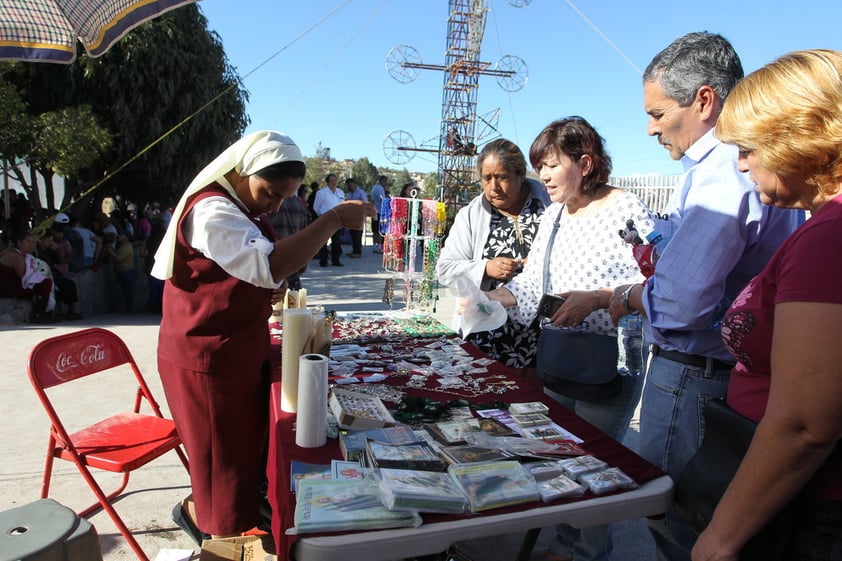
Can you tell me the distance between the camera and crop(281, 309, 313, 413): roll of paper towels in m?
1.58

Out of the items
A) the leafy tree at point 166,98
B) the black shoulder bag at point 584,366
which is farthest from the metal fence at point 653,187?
the black shoulder bag at point 584,366

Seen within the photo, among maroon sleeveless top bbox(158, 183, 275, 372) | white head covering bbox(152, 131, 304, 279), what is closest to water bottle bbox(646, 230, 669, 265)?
white head covering bbox(152, 131, 304, 279)

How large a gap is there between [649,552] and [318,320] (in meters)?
1.84

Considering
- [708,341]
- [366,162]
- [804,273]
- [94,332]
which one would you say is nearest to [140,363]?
[94,332]

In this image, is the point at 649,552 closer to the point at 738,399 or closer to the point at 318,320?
the point at 738,399

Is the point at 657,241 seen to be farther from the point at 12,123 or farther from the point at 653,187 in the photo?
the point at 653,187

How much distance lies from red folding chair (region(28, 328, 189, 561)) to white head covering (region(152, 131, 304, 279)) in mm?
743

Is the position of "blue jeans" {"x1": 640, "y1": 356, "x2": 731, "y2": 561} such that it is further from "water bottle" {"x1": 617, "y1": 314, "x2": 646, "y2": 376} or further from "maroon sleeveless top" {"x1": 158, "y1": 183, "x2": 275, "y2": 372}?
"maroon sleeveless top" {"x1": 158, "y1": 183, "x2": 275, "y2": 372}

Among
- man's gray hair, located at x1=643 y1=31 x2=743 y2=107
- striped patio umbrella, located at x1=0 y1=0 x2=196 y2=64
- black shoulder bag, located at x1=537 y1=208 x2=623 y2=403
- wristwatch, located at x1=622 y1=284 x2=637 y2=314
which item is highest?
striped patio umbrella, located at x1=0 y1=0 x2=196 y2=64

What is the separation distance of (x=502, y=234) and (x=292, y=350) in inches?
52.3

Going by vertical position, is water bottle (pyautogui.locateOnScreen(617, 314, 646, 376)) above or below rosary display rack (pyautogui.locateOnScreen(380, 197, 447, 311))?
below

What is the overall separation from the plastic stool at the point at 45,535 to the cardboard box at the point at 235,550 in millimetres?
455

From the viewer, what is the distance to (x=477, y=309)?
7.59 ft

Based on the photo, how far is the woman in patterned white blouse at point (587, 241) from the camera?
6.16 ft
